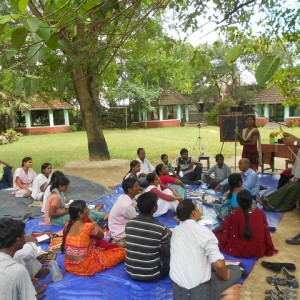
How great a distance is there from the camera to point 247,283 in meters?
Answer: 3.57

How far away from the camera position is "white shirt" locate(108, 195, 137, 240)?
14.5ft

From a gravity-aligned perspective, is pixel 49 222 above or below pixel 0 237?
below

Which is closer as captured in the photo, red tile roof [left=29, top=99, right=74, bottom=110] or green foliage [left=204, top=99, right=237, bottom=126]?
red tile roof [left=29, top=99, right=74, bottom=110]

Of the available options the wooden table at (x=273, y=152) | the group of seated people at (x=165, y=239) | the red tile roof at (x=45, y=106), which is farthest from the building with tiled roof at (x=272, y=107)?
the group of seated people at (x=165, y=239)

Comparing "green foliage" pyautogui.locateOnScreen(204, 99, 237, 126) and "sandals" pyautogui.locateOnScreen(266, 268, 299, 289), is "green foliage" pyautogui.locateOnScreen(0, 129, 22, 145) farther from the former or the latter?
"sandals" pyautogui.locateOnScreen(266, 268, 299, 289)

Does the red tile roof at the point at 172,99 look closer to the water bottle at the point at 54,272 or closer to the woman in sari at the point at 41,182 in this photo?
the woman in sari at the point at 41,182

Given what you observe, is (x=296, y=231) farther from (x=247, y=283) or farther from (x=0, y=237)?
(x=0, y=237)

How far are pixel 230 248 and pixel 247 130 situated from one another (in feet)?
15.1

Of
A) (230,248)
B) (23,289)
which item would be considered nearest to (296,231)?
(230,248)

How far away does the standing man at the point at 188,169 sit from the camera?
27.3 ft

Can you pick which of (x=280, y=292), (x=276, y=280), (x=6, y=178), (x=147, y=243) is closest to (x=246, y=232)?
(x=276, y=280)

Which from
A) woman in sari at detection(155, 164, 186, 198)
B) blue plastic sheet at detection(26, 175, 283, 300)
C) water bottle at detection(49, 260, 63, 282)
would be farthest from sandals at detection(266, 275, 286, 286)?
woman in sari at detection(155, 164, 186, 198)

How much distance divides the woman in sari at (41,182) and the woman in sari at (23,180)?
1.01 ft

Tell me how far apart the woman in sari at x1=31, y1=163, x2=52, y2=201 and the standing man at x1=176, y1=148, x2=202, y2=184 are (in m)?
3.28
